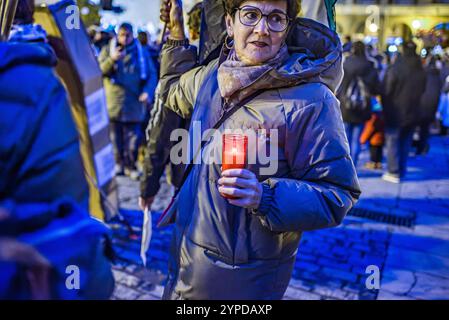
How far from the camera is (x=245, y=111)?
202 centimetres

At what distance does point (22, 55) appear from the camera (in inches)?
47.5

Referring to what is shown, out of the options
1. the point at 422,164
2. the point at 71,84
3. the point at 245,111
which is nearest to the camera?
the point at 245,111

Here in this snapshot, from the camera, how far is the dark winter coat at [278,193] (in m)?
1.89

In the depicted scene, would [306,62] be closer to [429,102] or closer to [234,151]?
[234,151]

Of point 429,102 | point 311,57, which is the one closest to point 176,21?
point 311,57

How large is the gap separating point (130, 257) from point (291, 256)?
2880 mm

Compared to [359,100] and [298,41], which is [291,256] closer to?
[298,41]

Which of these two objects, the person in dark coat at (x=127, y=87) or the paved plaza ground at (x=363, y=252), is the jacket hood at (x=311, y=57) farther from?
the person in dark coat at (x=127, y=87)

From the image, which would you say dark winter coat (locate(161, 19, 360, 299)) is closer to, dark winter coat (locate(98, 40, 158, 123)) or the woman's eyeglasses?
the woman's eyeglasses

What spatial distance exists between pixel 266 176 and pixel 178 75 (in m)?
0.93

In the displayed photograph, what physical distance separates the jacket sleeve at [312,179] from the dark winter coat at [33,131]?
818 mm

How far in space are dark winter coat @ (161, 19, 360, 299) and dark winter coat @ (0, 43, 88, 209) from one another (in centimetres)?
82

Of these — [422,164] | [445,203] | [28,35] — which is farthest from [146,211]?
[422,164]

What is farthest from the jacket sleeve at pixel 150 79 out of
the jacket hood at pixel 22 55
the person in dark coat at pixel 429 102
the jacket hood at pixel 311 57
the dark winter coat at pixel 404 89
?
the jacket hood at pixel 22 55
